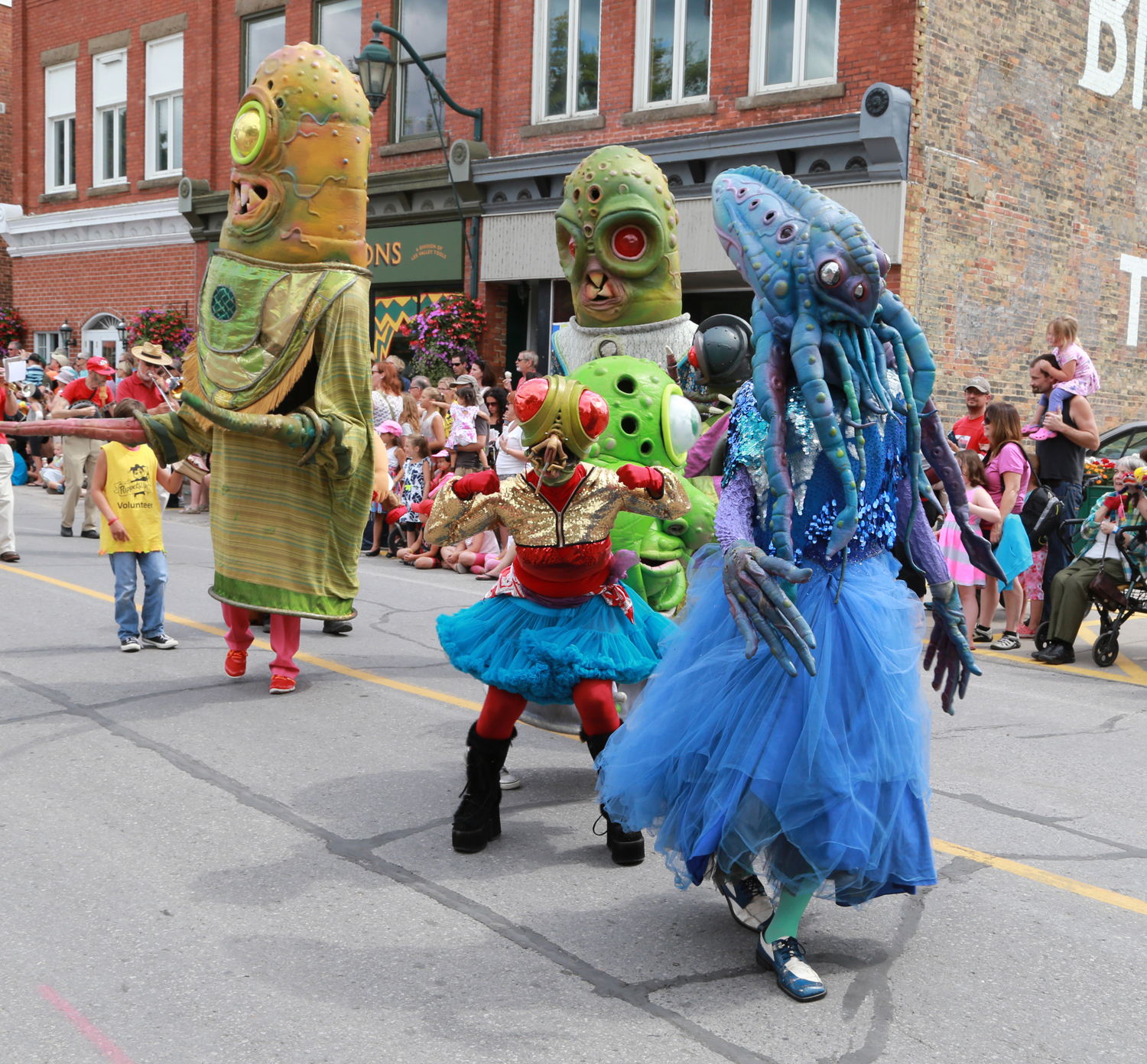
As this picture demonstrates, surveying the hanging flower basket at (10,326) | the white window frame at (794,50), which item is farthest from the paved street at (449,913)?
the hanging flower basket at (10,326)

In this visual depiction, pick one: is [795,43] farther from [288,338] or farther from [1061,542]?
[288,338]

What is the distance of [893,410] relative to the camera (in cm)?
348

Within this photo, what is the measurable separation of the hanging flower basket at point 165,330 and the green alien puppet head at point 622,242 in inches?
677

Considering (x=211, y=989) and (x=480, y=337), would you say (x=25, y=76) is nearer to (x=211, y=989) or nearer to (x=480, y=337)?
(x=480, y=337)

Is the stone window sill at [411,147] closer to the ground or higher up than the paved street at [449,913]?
higher up

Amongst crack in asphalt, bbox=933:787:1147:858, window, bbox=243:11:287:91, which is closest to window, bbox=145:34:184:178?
window, bbox=243:11:287:91

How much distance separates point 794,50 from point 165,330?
12.5 meters

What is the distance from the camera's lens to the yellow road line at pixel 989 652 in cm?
411

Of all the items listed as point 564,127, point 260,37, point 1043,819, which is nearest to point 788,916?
point 1043,819

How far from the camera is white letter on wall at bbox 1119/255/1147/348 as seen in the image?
1636cm

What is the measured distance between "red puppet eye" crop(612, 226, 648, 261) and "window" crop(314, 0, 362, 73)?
50.1ft

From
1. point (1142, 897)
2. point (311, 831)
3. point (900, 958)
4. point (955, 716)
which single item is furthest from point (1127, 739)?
point (311, 831)

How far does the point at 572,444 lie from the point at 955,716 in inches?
133

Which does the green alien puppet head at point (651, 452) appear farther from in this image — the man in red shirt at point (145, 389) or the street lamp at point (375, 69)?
the street lamp at point (375, 69)
